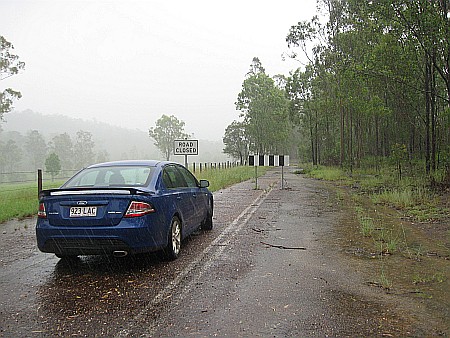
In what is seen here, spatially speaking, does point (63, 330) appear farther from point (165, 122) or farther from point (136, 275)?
point (165, 122)

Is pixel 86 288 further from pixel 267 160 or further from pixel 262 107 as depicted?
pixel 262 107

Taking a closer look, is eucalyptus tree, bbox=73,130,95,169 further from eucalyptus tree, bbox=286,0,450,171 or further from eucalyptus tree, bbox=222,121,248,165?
eucalyptus tree, bbox=286,0,450,171

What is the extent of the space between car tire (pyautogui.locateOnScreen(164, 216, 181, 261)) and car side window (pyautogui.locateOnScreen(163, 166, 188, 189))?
1.96 feet

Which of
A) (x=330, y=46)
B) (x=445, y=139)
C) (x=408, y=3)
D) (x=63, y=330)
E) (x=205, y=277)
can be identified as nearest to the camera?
(x=63, y=330)

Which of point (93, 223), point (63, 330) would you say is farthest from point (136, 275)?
point (63, 330)

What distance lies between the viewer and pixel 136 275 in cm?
618

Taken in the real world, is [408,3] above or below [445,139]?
above

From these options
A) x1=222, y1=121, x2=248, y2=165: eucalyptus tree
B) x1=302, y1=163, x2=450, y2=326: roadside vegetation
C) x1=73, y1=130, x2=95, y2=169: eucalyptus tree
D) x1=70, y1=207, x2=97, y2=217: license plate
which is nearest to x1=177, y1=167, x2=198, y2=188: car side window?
x1=70, y1=207, x2=97, y2=217: license plate

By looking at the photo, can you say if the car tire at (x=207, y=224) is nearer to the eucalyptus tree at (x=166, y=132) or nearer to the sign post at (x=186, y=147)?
the sign post at (x=186, y=147)

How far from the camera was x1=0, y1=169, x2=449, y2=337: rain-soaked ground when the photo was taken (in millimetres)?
4242

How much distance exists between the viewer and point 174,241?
7.05 m

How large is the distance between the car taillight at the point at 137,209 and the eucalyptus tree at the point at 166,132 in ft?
318

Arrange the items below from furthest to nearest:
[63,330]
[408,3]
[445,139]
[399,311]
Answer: [445,139]
[408,3]
[399,311]
[63,330]

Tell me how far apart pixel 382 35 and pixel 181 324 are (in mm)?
23113
